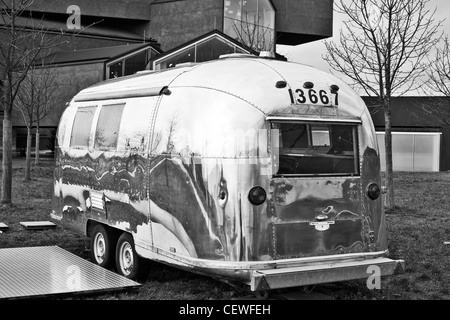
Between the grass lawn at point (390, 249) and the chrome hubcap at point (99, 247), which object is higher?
the chrome hubcap at point (99, 247)

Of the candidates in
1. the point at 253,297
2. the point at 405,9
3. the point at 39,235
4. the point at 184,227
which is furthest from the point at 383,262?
the point at 405,9

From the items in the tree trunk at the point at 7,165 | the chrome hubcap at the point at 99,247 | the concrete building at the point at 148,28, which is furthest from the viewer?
the concrete building at the point at 148,28

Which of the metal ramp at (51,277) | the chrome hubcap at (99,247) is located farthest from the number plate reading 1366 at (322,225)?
the chrome hubcap at (99,247)

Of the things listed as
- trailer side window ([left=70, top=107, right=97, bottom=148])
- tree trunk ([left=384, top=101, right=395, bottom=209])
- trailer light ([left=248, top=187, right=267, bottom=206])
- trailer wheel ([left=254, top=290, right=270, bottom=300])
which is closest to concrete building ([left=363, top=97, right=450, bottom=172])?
tree trunk ([left=384, top=101, right=395, bottom=209])

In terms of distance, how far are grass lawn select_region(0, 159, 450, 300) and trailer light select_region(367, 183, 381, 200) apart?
1.20 metres

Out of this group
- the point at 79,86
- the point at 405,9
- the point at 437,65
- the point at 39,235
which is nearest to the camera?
the point at 39,235

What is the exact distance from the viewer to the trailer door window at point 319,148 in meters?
6.81

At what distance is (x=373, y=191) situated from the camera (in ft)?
23.4

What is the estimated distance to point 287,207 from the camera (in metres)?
6.58

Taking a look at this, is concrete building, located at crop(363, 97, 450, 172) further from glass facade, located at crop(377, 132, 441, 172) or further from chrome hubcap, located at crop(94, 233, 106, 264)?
chrome hubcap, located at crop(94, 233, 106, 264)

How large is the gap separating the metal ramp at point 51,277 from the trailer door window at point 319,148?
7.82 feet

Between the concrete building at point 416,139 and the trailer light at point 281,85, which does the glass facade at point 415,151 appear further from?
the trailer light at point 281,85

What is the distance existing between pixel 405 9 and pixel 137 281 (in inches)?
435
